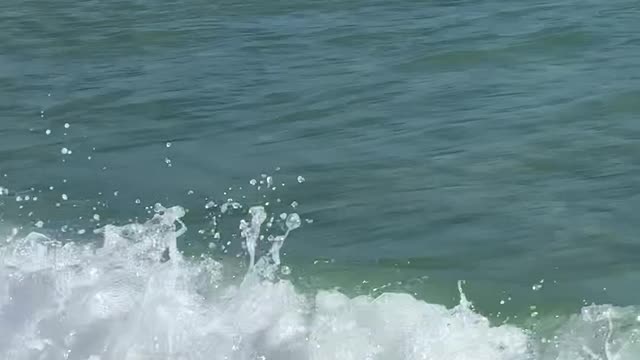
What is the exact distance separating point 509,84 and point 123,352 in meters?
4.43

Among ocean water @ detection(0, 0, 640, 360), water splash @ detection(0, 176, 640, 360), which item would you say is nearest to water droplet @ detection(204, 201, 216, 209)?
ocean water @ detection(0, 0, 640, 360)

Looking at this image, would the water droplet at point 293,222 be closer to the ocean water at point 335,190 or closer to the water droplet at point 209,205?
the ocean water at point 335,190

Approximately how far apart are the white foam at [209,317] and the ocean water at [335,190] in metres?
0.01

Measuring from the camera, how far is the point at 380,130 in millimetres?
9680

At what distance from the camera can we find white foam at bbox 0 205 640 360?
6.52 m

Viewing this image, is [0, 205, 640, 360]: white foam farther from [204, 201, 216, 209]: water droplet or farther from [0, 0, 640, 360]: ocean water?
[204, 201, 216, 209]: water droplet

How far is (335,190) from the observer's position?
8.60 meters

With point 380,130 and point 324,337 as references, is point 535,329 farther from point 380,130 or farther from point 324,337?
point 380,130

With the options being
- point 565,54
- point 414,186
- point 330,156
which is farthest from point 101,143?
point 565,54

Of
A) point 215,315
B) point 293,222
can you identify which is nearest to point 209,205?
point 293,222

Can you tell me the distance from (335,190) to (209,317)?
179 centimetres

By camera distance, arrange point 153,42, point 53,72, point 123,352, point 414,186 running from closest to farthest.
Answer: point 123,352 → point 414,186 → point 53,72 → point 153,42

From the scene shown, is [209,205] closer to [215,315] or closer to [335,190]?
[335,190]

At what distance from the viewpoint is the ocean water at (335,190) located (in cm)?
693
